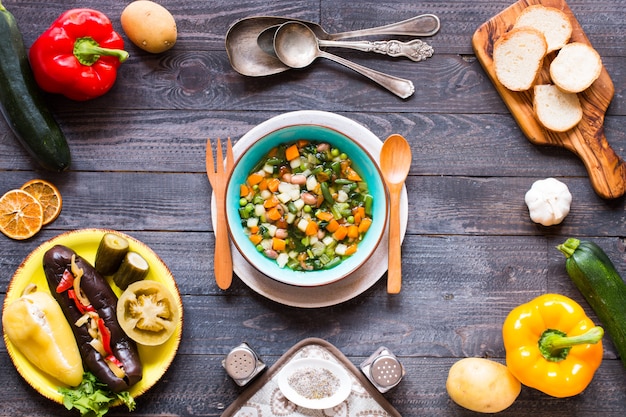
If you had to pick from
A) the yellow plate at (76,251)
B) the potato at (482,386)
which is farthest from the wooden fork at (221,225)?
the potato at (482,386)

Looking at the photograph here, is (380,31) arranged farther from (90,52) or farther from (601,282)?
(601,282)

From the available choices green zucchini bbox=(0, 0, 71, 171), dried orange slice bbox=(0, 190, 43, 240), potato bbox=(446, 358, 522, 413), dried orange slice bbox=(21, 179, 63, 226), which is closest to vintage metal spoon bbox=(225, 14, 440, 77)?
green zucchini bbox=(0, 0, 71, 171)

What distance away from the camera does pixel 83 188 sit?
8.87ft

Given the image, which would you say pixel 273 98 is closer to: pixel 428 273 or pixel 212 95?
pixel 212 95

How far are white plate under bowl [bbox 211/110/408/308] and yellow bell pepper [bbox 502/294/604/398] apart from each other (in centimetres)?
58

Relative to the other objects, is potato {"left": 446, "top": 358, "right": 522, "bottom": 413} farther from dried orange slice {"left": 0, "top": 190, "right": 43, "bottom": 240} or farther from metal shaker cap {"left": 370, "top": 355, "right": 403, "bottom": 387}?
dried orange slice {"left": 0, "top": 190, "right": 43, "bottom": 240}

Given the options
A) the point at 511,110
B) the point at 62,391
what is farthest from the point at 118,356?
the point at 511,110

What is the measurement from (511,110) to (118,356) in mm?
1871

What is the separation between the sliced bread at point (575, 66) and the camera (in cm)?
262

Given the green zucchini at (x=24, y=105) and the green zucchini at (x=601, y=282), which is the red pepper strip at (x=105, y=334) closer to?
the green zucchini at (x=24, y=105)

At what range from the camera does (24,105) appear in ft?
8.23

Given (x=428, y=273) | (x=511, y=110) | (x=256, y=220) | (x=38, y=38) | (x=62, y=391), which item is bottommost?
(x=62, y=391)

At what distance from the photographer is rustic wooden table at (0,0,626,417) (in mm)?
2695

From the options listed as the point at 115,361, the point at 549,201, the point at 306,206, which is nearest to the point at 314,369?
the point at 306,206
